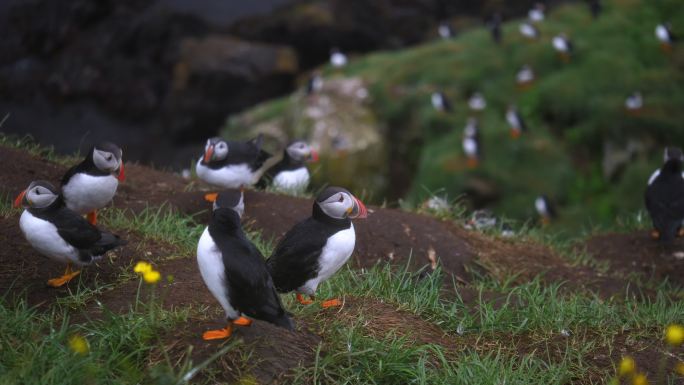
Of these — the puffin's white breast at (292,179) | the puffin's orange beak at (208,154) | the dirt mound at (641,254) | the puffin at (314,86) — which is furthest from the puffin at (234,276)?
the puffin at (314,86)

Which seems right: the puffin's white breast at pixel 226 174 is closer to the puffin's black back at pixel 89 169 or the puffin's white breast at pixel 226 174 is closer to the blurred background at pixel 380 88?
the puffin's black back at pixel 89 169

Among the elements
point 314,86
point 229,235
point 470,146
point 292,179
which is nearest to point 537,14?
point 314,86

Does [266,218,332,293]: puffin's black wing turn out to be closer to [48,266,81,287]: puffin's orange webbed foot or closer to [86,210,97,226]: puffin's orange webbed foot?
[48,266,81,287]: puffin's orange webbed foot

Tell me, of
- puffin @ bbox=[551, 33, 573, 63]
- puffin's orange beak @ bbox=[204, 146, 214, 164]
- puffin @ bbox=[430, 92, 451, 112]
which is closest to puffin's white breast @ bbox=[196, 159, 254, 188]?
puffin's orange beak @ bbox=[204, 146, 214, 164]

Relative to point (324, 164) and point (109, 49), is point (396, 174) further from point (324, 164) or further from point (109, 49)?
point (109, 49)

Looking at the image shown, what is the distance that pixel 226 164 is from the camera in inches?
228

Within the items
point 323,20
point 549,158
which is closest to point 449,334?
point 549,158

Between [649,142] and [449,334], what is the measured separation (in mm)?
8356

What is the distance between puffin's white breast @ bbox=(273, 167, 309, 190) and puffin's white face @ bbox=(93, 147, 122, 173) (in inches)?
89.3

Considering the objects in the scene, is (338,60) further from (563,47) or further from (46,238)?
(46,238)

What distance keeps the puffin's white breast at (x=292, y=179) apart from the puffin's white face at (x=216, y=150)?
1.04 meters

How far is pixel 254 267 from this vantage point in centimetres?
311

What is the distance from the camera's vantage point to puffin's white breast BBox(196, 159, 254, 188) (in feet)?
18.9

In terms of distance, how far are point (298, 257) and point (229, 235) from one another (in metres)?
0.57
